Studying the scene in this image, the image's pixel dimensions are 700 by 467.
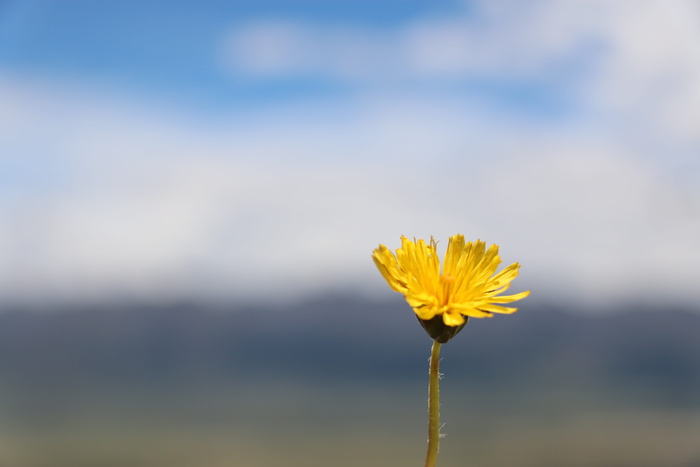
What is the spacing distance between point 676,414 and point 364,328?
48.7 m

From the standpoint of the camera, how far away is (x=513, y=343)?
62.5 metres

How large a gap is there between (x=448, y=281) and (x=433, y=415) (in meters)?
0.24

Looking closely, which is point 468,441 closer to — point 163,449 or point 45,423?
point 163,449

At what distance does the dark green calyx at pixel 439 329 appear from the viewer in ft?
2.75

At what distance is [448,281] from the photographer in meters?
0.95

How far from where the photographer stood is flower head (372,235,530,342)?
33.5 inches

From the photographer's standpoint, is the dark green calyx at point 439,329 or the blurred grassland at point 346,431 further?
the blurred grassland at point 346,431

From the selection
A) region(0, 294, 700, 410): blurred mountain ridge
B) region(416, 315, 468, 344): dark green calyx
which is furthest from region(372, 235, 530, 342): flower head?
region(0, 294, 700, 410): blurred mountain ridge

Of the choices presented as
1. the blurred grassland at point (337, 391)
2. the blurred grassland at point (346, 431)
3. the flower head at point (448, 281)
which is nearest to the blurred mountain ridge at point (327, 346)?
the blurred grassland at point (337, 391)

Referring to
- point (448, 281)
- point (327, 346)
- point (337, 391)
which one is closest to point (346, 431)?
point (337, 391)

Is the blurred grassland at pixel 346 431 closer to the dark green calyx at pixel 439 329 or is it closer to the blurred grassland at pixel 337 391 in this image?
the blurred grassland at pixel 337 391

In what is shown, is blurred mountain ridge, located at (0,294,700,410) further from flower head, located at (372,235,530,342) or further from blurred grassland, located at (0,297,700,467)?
flower head, located at (372,235,530,342)

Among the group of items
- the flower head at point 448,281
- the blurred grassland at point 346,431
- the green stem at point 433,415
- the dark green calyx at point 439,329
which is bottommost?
the blurred grassland at point 346,431

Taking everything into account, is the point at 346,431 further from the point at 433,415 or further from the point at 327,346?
the point at 327,346
